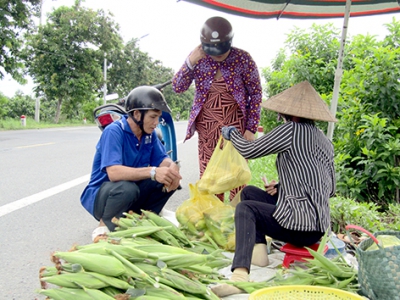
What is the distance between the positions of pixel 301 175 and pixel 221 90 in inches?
57.3

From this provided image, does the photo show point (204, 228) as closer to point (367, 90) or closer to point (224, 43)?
point (224, 43)

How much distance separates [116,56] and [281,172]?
33817mm

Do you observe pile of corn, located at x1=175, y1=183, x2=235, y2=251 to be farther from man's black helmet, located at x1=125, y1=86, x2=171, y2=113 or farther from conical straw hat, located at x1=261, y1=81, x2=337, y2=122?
conical straw hat, located at x1=261, y1=81, x2=337, y2=122

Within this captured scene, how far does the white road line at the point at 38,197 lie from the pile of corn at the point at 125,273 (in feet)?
10.0

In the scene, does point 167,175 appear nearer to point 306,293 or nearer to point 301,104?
point 301,104

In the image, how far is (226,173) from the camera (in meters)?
3.49

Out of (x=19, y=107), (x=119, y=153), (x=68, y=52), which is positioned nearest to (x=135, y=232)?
(x=119, y=153)

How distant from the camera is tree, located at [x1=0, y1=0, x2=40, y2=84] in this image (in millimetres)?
15851

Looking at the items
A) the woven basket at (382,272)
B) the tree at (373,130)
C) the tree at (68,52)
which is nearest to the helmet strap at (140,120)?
Result: the woven basket at (382,272)

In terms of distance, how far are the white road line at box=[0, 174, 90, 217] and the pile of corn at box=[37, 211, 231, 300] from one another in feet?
10.0

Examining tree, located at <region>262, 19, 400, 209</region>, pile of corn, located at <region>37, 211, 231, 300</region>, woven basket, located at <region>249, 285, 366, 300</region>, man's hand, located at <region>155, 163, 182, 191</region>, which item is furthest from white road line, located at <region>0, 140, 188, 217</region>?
tree, located at <region>262, 19, 400, 209</region>

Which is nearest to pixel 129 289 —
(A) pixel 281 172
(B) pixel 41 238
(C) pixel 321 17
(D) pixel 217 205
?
(A) pixel 281 172

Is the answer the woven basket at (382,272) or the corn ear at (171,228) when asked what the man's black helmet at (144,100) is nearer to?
the corn ear at (171,228)

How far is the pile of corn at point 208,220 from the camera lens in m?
3.39
